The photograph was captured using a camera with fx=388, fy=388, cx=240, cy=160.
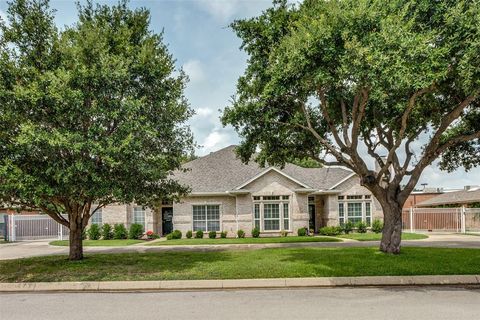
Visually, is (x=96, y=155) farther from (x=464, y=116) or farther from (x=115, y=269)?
(x=464, y=116)

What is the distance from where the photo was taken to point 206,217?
90.9ft

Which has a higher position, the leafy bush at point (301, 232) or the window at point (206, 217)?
the window at point (206, 217)

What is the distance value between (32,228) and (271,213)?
58.1 feet

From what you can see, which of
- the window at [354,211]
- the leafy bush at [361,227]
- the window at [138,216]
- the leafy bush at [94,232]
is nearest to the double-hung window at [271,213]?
the window at [354,211]

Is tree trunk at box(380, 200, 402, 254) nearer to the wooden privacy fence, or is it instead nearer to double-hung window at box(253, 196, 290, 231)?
double-hung window at box(253, 196, 290, 231)

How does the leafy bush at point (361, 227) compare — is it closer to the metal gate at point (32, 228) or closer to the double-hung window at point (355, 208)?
the double-hung window at point (355, 208)

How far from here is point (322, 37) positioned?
1055cm

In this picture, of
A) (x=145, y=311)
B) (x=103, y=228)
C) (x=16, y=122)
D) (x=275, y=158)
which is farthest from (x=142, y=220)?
(x=145, y=311)

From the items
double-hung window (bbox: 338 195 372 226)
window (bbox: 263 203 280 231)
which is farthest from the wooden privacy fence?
window (bbox: 263 203 280 231)

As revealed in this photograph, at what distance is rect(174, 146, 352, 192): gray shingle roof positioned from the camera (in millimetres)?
28266

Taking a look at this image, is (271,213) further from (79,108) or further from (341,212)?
(79,108)

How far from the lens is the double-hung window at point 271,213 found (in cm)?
2727

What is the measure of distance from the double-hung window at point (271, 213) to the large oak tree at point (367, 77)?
11.0 meters

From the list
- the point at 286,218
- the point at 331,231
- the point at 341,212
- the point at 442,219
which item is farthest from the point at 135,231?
the point at 442,219
